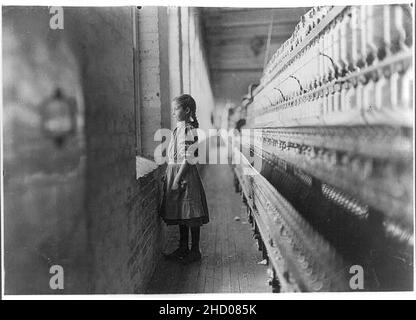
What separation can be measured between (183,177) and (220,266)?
750mm

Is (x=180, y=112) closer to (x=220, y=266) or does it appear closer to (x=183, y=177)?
(x=183, y=177)

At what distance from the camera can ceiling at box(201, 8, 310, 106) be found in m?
5.40

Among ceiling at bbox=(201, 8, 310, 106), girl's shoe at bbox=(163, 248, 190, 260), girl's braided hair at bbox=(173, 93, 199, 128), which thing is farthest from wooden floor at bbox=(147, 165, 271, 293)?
ceiling at bbox=(201, 8, 310, 106)

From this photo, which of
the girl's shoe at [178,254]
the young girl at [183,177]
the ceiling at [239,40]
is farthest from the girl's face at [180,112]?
the ceiling at [239,40]

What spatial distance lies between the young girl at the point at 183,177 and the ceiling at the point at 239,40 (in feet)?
6.19

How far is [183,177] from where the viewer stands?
8.63 feet

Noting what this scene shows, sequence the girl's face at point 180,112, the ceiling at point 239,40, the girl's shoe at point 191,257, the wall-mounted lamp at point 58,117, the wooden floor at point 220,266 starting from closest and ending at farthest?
1. the wall-mounted lamp at point 58,117
2. the wooden floor at point 220,266
3. the girl's face at point 180,112
4. the girl's shoe at point 191,257
5. the ceiling at point 239,40

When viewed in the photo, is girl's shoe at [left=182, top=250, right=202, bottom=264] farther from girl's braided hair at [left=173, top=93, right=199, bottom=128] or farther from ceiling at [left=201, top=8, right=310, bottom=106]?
ceiling at [left=201, top=8, right=310, bottom=106]

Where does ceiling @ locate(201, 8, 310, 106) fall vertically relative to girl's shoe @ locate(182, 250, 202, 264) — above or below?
above

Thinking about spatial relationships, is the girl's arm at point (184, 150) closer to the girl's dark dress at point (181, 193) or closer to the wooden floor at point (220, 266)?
the girl's dark dress at point (181, 193)

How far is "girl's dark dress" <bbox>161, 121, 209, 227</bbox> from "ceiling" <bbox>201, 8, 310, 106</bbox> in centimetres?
206

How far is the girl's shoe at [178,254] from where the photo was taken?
2.80 meters

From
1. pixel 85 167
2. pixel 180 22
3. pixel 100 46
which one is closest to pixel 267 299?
pixel 85 167

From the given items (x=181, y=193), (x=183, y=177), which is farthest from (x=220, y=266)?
(x=183, y=177)
